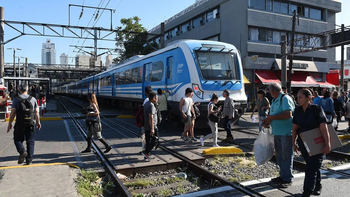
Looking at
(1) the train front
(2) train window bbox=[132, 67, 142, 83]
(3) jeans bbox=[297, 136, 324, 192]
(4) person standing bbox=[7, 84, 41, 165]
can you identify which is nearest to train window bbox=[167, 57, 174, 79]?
(1) the train front

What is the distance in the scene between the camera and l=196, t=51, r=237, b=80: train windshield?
9.53 meters

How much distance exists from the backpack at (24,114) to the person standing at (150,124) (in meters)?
2.35

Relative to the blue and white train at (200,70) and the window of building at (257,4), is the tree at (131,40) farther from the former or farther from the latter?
the blue and white train at (200,70)

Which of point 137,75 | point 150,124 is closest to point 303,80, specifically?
point 137,75

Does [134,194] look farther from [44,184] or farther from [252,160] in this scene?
[252,160]

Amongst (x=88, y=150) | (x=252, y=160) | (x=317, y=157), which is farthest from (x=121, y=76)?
(x=317, y=157)

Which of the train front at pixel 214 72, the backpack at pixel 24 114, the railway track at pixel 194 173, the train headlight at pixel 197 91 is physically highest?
the train front at pixel 214 72

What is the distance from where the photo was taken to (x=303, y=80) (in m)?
25.8

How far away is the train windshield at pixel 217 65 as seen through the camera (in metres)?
9.53

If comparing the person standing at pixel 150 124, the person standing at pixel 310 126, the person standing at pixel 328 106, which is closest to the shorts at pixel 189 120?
the person standing at pixel 150 124

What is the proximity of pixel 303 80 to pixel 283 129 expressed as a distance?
925 inches

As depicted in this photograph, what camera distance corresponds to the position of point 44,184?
4.44 metres

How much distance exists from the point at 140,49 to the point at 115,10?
10966 mm

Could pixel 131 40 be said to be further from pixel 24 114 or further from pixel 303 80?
pixel 24 114
